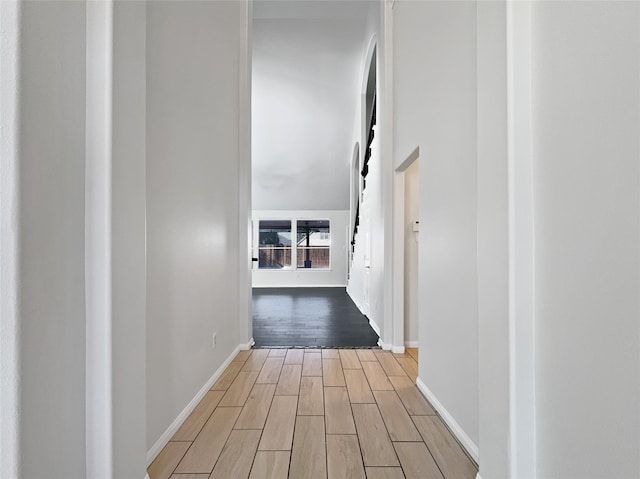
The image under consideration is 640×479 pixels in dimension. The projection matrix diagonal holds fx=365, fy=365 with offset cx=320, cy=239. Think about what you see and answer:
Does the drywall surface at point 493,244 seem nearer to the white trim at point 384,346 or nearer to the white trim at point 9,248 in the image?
the white trim at point 9,248

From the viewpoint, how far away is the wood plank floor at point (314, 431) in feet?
5.36

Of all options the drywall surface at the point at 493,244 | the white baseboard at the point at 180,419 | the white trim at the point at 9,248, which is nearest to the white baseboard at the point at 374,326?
the white baseboard at the point at 180,419

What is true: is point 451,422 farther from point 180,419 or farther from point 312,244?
point 312,244

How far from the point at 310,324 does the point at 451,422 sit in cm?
299

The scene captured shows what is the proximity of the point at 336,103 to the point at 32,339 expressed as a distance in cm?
704

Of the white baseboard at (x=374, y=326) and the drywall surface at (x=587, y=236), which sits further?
the white baseboard at (x=374, y=326)

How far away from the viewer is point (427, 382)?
2.45 meters

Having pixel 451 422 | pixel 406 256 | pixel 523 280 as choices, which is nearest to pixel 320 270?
pixel 406 256

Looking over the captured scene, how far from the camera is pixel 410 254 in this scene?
145 inches

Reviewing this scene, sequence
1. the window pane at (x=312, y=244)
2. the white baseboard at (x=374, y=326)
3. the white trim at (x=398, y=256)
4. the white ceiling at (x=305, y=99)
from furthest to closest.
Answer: the window pane at (x=312, y=244) < the white ceiling at (x=305, y=99) < the white baseboard at (x=374, y=326) < the white trim at (x=398, y=256)

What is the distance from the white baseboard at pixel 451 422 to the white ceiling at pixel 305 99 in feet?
15.8

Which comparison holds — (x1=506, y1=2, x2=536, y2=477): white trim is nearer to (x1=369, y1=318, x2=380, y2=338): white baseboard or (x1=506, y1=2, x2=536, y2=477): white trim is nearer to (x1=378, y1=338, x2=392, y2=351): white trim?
(x1=378, y1=338, x2=392, y2=351): white trim

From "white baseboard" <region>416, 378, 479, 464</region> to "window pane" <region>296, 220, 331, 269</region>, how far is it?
8025 mm

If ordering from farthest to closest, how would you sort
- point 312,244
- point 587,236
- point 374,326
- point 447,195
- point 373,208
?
point 312,244 → point 373,208 → point 374,326 → point 447,195 → point 587,236
